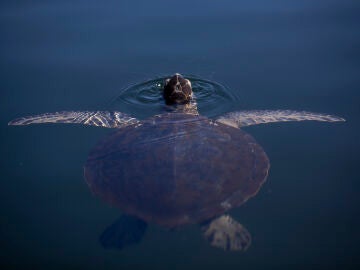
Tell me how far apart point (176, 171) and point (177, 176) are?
0.18 ft

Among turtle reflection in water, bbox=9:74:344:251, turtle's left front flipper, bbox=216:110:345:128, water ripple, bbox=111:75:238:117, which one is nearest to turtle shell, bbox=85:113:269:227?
turtle reflection in water, bbox=9:74:344:251

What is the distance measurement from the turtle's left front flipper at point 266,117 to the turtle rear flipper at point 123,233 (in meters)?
1.60

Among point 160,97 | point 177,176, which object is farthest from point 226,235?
point 160,97

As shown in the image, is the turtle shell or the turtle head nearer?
the turtle shell

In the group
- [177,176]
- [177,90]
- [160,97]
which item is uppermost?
[177,90]

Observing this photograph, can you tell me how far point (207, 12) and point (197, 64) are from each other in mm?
1544

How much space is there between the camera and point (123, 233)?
3287 millimetres

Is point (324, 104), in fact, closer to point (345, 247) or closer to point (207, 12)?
point (345, 247)

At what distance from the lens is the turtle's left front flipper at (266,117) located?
14.6 feet

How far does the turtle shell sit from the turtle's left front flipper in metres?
0.48

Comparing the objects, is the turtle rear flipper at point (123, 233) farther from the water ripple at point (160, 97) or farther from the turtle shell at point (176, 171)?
the water ripple at point (160, 97)

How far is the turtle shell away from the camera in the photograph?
315 centimetres

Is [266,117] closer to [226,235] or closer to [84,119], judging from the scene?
[226,235]

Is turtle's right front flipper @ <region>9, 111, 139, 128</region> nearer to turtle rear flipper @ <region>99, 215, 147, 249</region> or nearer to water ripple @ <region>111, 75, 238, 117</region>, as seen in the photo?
water ripple @ <region>111, 75, 238, 117</region>
